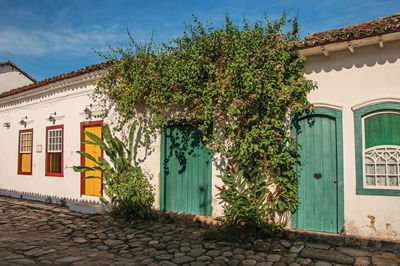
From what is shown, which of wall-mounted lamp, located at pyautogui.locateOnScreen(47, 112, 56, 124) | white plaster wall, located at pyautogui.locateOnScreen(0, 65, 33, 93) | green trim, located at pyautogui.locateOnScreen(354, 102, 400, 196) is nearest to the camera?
green trim, located at pyautogui.locateOnScreen(354, 102, 400, 196)

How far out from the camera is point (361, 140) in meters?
5.61

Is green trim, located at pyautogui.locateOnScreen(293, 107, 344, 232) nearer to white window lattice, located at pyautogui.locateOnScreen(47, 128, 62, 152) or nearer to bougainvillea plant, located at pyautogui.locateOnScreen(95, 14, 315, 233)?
bougainvillea plant, located at pyautogui.locateOnScreen(95, 14, 315, 233)

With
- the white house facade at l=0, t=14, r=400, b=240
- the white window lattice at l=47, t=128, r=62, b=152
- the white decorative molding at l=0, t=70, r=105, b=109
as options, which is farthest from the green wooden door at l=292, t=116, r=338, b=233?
the white window lattice at l=47, t=128, r=62, b=152

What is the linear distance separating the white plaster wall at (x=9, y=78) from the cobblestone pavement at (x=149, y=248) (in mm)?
11032

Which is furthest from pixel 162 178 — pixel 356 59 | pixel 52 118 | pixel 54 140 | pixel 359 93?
pixel 52 118

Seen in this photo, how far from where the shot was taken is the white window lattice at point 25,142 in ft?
39.2

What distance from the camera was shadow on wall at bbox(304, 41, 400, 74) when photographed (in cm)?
546

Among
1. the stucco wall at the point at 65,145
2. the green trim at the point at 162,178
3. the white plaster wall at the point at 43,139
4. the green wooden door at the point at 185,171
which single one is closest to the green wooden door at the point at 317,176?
the stucco wall at the point at 65,145

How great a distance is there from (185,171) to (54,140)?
5763 mm

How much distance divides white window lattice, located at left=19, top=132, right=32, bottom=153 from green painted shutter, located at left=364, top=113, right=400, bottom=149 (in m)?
11.6

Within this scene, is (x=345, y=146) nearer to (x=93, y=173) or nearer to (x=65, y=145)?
(x=93, y=173)

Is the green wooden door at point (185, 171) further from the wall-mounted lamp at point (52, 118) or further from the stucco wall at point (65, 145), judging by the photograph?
the wall-mounted lamp at point (52, 118)

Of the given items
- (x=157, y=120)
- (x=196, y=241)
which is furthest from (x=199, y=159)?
(x=196, y=241)

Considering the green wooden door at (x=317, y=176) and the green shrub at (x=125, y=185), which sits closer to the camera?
the green wooden door at (x=317, y=176)
